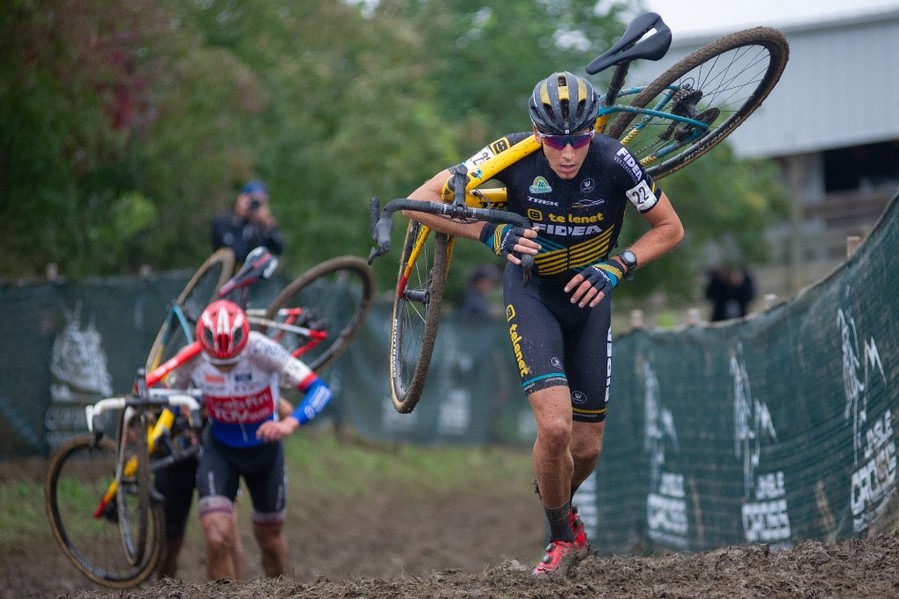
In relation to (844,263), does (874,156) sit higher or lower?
higher

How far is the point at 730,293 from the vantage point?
62.3 feet

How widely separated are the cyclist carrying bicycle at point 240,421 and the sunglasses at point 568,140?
293 centimetres

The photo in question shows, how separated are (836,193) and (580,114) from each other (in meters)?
31.1

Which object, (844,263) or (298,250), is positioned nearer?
(844,263)

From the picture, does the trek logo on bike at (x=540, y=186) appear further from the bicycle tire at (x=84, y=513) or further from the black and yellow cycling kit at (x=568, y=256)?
the bicycle tire at (x=84, y=513)

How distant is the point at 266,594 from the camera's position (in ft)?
20.5

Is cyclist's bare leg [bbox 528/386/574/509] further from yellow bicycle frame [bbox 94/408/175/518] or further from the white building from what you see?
the white building

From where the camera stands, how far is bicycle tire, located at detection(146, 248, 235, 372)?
9.88 metres

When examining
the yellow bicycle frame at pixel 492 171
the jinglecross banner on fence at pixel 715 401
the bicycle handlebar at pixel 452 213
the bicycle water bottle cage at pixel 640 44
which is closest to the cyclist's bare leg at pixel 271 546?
the yellow bicycle frame at pixel 492 171

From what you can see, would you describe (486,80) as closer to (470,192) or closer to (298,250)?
(298,250)

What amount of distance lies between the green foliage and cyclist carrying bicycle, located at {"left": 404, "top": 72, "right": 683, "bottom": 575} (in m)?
6.78

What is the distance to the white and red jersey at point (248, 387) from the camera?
28.1 ft

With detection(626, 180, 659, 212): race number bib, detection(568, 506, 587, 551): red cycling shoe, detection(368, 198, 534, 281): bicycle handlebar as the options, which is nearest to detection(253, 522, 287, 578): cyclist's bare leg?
detection(568, 506, 587, 551): red cycling shoe

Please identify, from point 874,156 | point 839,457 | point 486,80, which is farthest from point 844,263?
point 874,156
